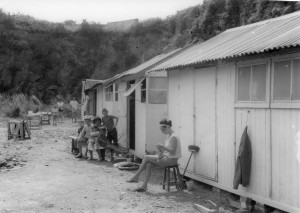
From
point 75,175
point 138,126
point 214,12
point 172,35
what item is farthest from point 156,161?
point 172,35

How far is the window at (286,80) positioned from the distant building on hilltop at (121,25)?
3696cm

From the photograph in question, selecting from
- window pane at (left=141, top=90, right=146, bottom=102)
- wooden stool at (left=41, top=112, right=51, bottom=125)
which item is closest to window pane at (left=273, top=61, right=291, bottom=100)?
window pane at (left=141, top=90, right=146, bottom=102)

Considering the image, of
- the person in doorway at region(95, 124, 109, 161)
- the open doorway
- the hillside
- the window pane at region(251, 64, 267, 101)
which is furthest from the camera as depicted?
the hillside

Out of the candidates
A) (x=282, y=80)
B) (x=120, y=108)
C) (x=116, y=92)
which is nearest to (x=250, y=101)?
(x=282, y=80)

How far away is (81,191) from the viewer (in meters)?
7.81

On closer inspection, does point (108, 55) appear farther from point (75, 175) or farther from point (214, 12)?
point (75, 175)

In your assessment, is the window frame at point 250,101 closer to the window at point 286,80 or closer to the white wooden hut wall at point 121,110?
A: the window at point 286,80

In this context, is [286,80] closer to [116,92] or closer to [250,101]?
[250,101]

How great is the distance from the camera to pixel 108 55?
40469mm

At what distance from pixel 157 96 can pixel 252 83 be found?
459 centimetres

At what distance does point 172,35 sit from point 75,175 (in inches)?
1195

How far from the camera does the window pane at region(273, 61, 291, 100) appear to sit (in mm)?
5695

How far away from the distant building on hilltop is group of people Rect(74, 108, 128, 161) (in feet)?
99.1

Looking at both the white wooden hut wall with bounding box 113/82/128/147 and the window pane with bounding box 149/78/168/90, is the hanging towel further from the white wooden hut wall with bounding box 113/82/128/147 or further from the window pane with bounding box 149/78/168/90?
the white wooden hut wall with bounding box 113/82/128/147
